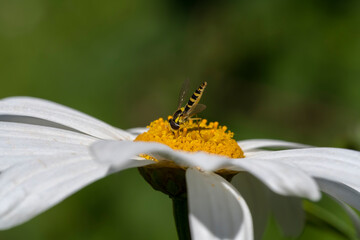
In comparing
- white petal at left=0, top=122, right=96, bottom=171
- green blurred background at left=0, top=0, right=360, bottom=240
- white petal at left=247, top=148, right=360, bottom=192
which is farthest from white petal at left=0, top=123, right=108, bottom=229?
green blurred background at left=0, top=0, right=360, bottom=240

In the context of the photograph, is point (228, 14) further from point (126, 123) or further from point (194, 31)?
point (126, 123)

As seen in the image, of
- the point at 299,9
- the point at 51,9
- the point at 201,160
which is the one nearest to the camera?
the point at 201,160

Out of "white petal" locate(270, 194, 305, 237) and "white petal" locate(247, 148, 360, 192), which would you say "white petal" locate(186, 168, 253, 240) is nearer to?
"white petal" locate(247, 148, 360, 192)

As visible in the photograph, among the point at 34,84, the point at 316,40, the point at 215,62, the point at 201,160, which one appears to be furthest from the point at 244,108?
the point at 201,160

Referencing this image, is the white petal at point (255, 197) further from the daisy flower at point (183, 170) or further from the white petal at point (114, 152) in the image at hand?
the white petal at point (114, 152)

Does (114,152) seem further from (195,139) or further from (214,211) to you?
(195,139)

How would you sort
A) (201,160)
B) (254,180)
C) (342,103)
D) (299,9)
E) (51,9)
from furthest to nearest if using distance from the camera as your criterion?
(51,9) < (299,9) < (342,103) < (254,180) < (201,160)
